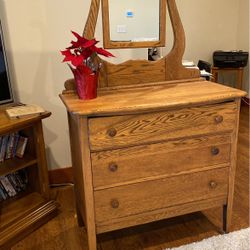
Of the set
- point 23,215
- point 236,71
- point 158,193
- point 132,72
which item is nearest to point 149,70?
point 132,72

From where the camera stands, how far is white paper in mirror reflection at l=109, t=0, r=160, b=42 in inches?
60.3

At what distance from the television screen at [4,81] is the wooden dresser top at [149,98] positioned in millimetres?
474

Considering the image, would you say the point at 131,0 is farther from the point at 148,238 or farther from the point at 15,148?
the point at 148,238

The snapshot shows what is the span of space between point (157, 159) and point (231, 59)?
2.95m

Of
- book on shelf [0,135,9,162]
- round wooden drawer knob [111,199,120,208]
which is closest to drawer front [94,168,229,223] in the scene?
round wooden drawer knob [111,199,120,208]

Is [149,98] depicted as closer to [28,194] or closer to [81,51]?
[81,51]

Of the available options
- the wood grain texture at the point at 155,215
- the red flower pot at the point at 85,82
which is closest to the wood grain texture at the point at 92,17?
the red flower pot at the point at 85,82

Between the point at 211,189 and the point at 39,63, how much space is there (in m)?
1.30

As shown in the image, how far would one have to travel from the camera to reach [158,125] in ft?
4.48

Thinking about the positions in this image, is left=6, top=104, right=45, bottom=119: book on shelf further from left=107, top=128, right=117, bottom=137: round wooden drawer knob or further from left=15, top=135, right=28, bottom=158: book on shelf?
left=107, top=128, right=117, bottom=137: round wooden drawer knob

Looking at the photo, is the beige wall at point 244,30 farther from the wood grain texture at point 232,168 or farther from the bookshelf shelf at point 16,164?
the bookshelf shelf at point 16,164

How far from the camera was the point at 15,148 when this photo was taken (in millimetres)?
1850

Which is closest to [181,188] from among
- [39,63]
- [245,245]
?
[245,245]

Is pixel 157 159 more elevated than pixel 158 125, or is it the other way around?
pixel 158 125
